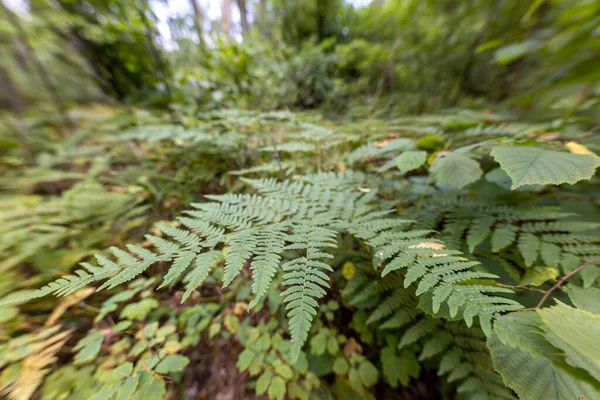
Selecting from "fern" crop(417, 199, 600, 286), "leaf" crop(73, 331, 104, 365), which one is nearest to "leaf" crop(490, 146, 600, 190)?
"fern" crop(417, 199, 600, 286)

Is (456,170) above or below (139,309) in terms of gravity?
above

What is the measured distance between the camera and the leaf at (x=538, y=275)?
73cm

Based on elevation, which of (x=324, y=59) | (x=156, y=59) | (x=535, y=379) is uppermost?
(x=324, y=59)

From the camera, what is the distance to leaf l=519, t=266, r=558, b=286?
73cm

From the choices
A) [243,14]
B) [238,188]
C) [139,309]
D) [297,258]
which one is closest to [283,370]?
[297,258]

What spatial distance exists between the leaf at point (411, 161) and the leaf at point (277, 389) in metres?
1.26

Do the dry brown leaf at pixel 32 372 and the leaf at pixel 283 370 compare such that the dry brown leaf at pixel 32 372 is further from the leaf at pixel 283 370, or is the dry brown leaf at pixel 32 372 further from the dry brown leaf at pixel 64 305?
the leaf at pixel 283 370

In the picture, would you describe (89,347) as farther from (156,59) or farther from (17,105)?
(17,105)

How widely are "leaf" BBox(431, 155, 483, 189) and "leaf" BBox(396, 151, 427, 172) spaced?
7 centimetres

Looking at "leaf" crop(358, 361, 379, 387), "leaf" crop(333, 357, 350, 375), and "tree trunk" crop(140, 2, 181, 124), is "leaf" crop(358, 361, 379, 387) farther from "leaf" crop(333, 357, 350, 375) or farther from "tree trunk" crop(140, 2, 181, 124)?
"tree trunk" crop(140, 2, 181, 124)

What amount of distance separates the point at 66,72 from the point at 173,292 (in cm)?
588

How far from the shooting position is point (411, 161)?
977 mm

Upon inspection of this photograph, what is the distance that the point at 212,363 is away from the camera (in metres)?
1.26

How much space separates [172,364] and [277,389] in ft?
1.81
